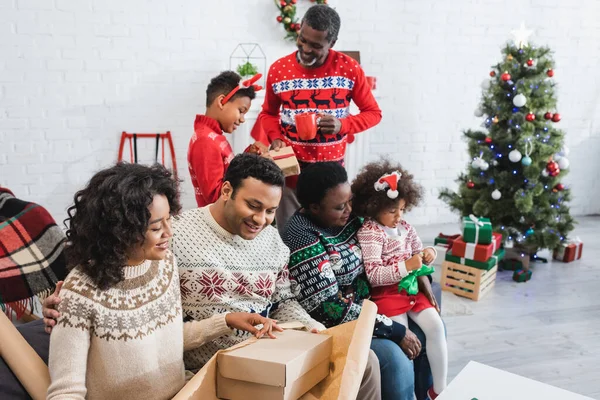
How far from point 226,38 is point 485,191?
212 centimetres

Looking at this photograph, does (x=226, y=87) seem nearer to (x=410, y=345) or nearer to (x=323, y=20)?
(x=323, y=20)

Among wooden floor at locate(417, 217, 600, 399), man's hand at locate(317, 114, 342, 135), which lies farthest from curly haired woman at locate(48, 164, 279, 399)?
wooden floor at locate(417, 217, 600, 399)

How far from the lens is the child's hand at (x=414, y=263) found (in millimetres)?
1900

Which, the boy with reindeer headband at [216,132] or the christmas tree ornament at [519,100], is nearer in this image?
the boy with reindeer headband at [216,132]

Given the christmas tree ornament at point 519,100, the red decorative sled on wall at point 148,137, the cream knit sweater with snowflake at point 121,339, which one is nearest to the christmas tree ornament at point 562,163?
the christmas tree ornament at point 519,100

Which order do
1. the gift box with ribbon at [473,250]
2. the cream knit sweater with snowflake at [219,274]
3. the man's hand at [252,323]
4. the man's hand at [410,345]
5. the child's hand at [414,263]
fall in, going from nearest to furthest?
the man's hand at [252,323] < the cream knit sweater with snowflake at [219,274] < the man's hand at [410,345] < the child's hand at [414,263] < the gift box with ribbon at [473,250]

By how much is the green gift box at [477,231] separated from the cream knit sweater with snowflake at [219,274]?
1.92 meters

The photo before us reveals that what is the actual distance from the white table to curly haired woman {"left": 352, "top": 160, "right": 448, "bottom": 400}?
0.94ft

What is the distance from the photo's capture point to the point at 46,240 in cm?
170

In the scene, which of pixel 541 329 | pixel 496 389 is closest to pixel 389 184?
pixel 496 389

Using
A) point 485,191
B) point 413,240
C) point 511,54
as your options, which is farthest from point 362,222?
point 511,54

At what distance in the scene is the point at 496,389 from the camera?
1.58 metres

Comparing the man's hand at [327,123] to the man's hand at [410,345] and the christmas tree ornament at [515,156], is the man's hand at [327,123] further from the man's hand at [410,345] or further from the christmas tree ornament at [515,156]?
the christmas tree ornament at [515,156]

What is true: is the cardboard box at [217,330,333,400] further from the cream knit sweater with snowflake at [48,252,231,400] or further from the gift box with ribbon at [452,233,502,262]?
the gift box with ribbon at [452,233,502,262]
